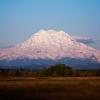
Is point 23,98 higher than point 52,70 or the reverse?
the reverse

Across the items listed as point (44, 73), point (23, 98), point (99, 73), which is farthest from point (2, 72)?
point (23, 98)

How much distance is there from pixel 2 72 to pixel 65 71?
26.9m

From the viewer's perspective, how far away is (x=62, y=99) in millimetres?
52156

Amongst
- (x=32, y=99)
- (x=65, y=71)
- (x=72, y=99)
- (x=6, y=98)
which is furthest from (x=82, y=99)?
(x=65, y=71)

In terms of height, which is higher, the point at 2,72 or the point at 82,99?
the point at 2,72

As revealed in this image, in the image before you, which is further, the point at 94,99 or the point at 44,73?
the point at 44,73

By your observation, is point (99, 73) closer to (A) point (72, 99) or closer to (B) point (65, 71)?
(B) point (65, 71)

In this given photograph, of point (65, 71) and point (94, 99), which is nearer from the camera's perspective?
point (94, 99)

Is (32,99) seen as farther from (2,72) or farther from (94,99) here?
(2,72)

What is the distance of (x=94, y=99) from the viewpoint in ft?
167

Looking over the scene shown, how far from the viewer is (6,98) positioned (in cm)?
5250

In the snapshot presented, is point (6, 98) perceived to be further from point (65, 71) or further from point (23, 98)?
point (65, 71)

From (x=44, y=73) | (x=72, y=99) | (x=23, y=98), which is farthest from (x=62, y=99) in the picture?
(x=44, y=73)

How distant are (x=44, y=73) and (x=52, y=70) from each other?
3507mm
